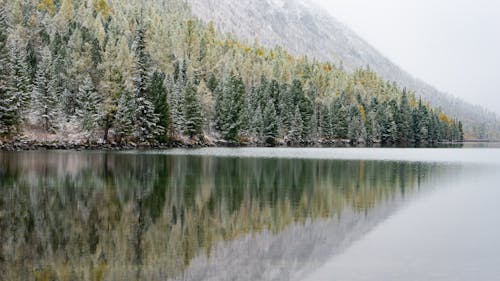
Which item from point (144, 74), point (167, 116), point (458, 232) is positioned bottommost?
point (458, 232)

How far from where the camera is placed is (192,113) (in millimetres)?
94438

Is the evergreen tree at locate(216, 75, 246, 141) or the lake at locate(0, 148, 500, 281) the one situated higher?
the evergreen tree at locate(216, 75, 246, 141)

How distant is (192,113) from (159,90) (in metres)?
11.7

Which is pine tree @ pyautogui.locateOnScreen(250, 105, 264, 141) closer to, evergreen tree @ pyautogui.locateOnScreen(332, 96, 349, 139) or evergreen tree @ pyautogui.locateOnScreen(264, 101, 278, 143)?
evergreen tree @ pyautogui.locateOnScreen(264, 101, 278, 143)

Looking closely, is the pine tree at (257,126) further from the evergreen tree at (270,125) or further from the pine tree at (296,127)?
the pine tree at (296,127)

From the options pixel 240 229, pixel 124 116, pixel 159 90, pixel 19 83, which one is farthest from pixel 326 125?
pixel 240 229

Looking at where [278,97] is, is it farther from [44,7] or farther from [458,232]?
[458,232]

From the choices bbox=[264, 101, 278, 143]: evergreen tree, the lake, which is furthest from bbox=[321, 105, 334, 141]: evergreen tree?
the lake

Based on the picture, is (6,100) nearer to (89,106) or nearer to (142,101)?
(89,106)

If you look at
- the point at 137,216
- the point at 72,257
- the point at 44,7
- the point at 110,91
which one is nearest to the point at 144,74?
the point at 110,91

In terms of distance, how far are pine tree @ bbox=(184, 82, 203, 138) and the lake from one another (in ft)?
200

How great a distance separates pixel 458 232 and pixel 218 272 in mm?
11040

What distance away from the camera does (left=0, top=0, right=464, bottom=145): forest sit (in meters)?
76.1

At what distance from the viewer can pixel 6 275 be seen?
1200 cm
